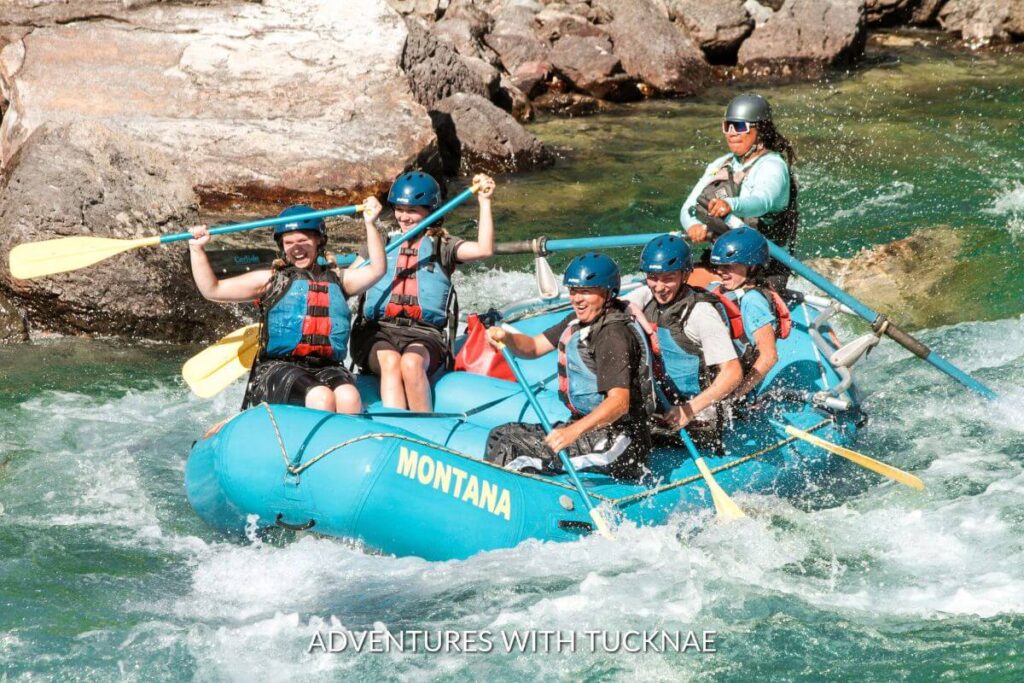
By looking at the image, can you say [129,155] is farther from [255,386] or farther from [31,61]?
[255,386]

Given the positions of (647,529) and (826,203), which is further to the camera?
(826,203)

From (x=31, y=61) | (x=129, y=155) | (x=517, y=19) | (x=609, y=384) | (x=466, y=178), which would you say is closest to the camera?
(x=609, y=384)

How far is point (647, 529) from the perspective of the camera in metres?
5.87

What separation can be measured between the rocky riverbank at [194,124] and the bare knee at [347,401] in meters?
2.94

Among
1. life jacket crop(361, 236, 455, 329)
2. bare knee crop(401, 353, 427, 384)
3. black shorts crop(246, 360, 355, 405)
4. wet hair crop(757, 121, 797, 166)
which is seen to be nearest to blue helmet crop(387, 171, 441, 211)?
life jacket crop(361, 236, 455, 329)

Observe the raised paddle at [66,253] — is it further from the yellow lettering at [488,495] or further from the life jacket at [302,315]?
the yellow lettering at [488,495]

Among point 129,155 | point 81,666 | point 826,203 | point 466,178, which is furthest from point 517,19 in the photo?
point 81,666

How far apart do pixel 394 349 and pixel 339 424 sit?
100cm

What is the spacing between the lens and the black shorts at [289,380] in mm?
6160

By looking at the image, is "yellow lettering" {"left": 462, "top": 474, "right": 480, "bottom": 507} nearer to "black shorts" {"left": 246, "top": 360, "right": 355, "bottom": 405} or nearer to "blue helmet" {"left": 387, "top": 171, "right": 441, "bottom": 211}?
"black shorts" {"left": 246, "top": 360, "right": 355, "bottom": 405}

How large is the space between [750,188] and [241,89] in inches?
233

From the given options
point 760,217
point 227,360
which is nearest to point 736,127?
point 760,217

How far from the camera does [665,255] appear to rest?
598 centimetres

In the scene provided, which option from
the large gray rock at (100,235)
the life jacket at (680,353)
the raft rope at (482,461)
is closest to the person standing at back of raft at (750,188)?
the life jacket at (680,353)
